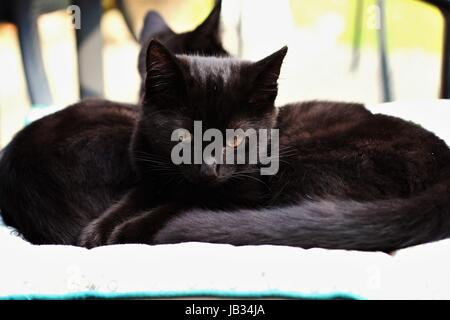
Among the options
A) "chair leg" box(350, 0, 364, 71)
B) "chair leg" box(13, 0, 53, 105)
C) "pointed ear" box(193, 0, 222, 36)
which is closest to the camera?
"pointed ear" box(193, 0, 222, 36)

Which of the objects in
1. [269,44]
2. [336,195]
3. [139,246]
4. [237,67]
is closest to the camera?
[139,246]

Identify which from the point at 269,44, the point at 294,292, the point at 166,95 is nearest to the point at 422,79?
the point at 269,44

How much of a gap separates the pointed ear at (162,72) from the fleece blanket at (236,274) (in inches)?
18.3

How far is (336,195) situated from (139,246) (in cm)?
54

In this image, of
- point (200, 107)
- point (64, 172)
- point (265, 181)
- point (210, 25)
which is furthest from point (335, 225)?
point (210, 25)

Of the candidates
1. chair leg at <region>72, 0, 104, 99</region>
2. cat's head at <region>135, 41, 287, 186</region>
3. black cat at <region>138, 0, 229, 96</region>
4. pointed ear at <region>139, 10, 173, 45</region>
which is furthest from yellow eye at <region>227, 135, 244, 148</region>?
chair leg at <region>72, 0, 104, 99</region>

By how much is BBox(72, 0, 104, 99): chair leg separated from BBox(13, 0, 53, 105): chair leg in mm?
190

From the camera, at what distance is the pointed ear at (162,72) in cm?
136

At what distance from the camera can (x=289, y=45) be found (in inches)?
107

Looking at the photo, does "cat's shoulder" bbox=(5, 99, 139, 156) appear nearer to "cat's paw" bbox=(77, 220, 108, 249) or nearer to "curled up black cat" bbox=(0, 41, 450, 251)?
"curled up black cat" bbox=(0, 41, 450, 251)

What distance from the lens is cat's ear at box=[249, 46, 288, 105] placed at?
1427 millimetres

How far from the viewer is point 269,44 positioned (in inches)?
106

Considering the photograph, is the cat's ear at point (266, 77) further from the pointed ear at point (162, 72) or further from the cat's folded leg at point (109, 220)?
the cat's folded leg at point (109, 220)
